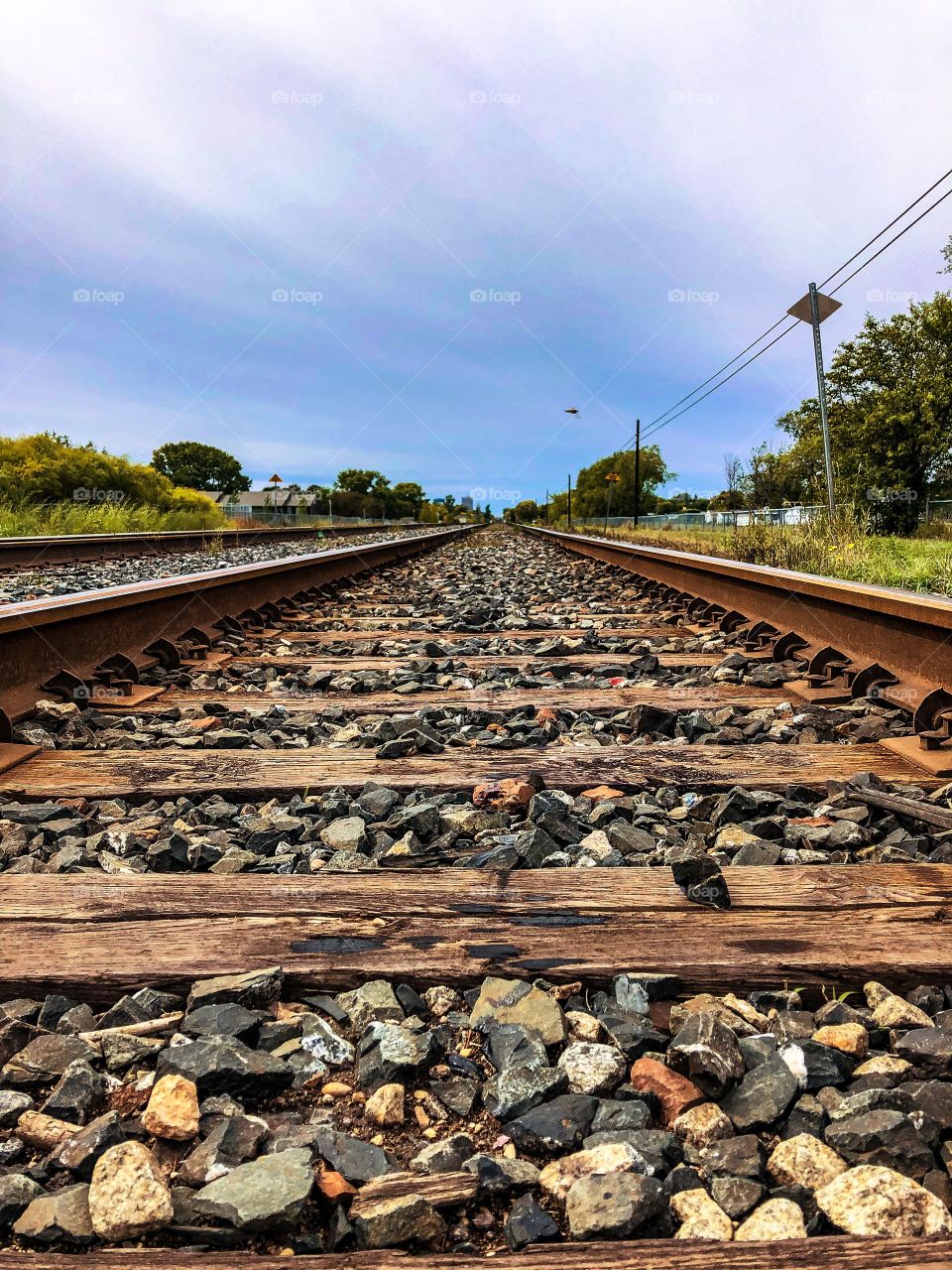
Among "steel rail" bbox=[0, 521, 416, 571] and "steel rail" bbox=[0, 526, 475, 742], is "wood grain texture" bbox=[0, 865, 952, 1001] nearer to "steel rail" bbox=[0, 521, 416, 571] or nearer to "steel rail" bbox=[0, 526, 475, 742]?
"steel rail" bbox=[0, 526, 475, 742]

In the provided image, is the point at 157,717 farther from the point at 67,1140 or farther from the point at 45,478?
the point at 45,478

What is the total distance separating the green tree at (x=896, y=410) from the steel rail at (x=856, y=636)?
31.4 metres

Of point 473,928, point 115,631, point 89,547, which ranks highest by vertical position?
point 89,547

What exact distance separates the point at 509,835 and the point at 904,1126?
1030 mm

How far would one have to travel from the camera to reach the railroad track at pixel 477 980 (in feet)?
3.09

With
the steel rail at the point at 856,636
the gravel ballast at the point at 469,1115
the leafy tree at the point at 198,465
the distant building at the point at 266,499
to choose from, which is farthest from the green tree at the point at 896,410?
the leafy tree at the point at 198,465

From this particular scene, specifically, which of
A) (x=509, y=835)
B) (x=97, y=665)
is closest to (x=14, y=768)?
(x=97, y=665)

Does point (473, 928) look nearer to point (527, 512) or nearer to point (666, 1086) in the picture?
point (666, 1086)

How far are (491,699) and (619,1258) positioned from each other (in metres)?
2.49

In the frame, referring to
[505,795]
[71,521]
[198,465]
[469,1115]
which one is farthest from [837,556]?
[198,465]

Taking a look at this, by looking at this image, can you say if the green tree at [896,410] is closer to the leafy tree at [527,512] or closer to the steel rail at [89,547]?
the steel rail at [89,547]

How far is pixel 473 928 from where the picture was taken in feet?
4.82

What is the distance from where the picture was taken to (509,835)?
76.9 inches

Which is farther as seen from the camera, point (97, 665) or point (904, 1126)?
point (97, 665)
